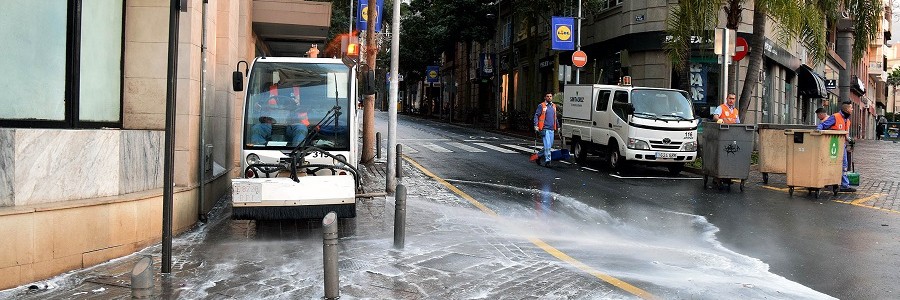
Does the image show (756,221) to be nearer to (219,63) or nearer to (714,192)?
(714,192)

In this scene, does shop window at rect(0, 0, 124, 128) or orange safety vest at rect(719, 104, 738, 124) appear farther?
orange safety vest at rect(719, 104, 738, 124)

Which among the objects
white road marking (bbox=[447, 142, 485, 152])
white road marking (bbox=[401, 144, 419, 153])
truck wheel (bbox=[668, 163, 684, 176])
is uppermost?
white road marking (bbox=[447, 142, 485, 152])

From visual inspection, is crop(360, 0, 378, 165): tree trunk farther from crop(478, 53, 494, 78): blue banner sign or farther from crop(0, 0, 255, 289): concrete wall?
crop(478, 53, 494, 78): blue banner sign

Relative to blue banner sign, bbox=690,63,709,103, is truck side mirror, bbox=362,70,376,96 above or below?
below

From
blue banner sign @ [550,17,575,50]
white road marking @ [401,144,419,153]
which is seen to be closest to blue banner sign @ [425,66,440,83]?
blue banner sign @ [550,17,575,50]

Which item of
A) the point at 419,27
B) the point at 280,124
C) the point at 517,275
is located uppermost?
the point at 419,27

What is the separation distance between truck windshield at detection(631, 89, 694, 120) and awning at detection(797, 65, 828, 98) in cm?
2708

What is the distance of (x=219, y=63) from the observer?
1359 cm

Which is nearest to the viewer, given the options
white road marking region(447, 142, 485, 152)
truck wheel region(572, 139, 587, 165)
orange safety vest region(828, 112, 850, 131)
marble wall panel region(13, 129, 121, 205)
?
marble wall panel region(13, 129, 121, 205)

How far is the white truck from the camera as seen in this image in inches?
717

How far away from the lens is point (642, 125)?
1822 centimetres

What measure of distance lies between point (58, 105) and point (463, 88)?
2309 inches

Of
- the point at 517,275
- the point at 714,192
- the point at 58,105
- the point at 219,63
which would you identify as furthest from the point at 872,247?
the point at 219,63

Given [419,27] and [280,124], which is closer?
[280,124]
